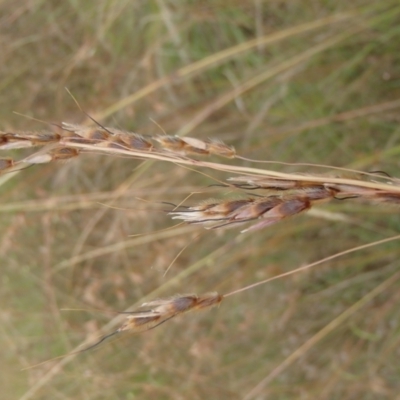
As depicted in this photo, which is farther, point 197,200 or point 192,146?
point 197,200

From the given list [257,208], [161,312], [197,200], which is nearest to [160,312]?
[161,312]

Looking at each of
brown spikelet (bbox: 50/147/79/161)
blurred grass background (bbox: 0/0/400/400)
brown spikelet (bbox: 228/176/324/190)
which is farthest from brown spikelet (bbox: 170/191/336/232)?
blurred grass background (bbox: 0/0/400/400)

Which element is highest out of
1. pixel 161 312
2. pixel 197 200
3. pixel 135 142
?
pixel 135 142

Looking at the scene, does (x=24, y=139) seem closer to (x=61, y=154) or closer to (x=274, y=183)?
(x=61, y=154)

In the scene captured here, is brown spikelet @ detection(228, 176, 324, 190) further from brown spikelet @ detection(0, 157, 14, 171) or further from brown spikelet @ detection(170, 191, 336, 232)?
brown spikelet @ detection(0, 157, 14, 171)

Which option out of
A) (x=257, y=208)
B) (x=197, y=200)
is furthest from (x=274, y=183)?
(x=197, y=200)

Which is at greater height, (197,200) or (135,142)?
(135,142)

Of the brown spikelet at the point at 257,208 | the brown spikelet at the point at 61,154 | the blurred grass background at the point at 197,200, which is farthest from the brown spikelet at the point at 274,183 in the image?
the blurred grass background at the point at 197,200

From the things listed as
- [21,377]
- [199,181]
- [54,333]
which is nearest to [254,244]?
[199,181]
